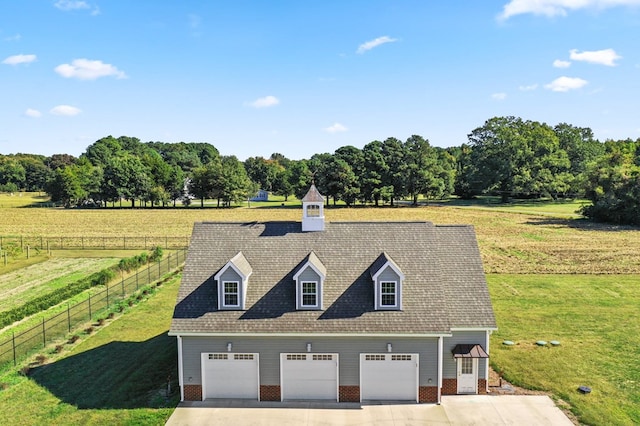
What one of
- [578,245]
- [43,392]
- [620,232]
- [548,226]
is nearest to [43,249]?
[43,392]

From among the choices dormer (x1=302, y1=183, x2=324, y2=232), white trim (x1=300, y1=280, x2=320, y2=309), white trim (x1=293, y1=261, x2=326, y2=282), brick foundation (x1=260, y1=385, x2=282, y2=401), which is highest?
dormer (x1=302, y1=183, x2=324, y2=232)

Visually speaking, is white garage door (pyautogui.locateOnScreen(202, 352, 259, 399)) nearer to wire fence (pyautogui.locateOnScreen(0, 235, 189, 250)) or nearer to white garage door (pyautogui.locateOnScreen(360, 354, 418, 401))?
white garage door (pyautogui.locateOnScreen(360, 354, 418, 401))

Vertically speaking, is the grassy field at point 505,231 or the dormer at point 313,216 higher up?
the dormer at point 313,216

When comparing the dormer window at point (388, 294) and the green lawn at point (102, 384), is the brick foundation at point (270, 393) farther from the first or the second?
the dormer window at point (388, 294)

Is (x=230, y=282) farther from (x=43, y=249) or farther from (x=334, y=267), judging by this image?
(x=43, y=249)

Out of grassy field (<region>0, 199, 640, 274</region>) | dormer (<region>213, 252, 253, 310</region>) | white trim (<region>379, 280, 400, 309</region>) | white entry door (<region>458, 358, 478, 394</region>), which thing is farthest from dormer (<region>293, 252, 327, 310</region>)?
grassy field (<region>0, 199, 640, 274</region>)

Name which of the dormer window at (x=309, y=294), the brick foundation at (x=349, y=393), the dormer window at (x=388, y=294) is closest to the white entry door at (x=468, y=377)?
the dormer window at (x=388, y=294)
